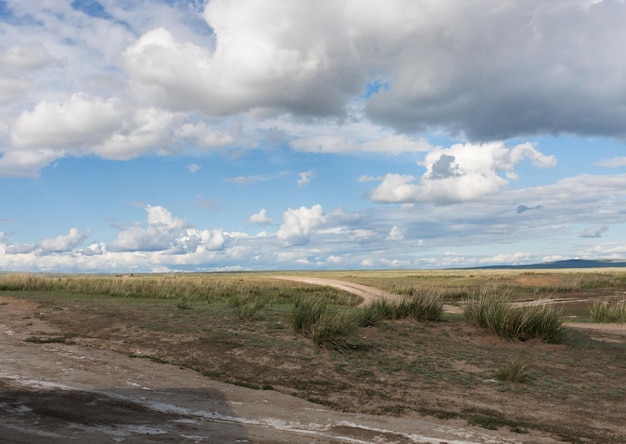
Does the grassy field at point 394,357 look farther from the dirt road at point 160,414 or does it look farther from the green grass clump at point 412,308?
the dirt road at point 160,414

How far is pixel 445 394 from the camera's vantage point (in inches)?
465

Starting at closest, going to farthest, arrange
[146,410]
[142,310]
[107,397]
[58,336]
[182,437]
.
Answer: [182,437] < [146,410] < [107,397] < [58,336] < [142,310]

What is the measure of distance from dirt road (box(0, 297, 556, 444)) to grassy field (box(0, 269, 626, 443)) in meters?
0.91

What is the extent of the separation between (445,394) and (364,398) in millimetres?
1838

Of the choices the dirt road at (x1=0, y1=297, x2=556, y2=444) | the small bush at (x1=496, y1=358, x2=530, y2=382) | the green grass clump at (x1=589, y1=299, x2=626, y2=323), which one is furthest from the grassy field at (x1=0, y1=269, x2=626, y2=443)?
the green grass clump at (x1=589, y1=299, x2=626, y2=323)

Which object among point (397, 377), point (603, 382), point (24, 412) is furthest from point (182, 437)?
Answer: point (603, 382)

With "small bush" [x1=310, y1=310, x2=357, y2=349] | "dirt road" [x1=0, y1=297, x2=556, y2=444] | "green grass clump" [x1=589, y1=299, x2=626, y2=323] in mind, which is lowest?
"green grass clump" [x1=589, y1=299, x2=626, y2=323]

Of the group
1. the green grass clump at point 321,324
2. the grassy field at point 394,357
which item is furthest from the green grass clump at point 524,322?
the green grass clump at point 321,324

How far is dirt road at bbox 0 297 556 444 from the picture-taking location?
25.2 ft

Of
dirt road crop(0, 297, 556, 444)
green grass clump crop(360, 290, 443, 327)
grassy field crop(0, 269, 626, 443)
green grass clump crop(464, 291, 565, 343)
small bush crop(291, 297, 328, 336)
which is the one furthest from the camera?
green grass clump crop(360, 290, 443, 327)

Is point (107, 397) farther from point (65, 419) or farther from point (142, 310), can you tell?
point (142, 310)

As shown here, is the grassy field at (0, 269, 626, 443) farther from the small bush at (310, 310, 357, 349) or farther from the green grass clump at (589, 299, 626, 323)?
the green grass clump at (589, 299, 626, 323)

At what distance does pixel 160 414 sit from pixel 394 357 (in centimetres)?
729

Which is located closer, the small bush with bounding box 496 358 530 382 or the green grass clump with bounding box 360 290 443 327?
the small bush with bounding box 496 358 530 382
